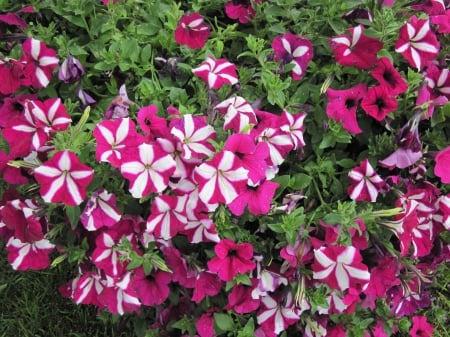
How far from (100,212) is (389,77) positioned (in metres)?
0.78

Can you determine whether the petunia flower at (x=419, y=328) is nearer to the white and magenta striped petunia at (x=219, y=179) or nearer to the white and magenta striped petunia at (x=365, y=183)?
the white and magenta striped petunia at (x=365, y=183)

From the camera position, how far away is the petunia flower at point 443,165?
1.54 meters

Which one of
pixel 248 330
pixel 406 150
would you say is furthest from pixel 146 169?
pixel 406 150

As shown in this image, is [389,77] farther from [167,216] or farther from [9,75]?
[9,75]

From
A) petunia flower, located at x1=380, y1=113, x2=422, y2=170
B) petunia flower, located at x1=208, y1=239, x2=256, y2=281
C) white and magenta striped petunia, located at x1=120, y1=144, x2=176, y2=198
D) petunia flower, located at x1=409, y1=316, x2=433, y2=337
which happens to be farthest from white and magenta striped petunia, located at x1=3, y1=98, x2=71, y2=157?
petunia flower, located at x1=409, y1=316, x2=433, y2=337

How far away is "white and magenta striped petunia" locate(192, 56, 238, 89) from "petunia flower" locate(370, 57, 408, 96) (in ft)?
1.18

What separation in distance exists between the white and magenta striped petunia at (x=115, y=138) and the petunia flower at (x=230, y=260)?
0.32m

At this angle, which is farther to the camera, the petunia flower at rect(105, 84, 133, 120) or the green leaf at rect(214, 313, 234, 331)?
the green leaf at rect(214, 313, 234, 331)

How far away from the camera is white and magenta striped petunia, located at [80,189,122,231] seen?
1385mm

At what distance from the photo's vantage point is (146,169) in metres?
1.29

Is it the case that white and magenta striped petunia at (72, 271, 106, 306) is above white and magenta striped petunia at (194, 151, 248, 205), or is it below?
below

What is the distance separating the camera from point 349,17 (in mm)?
1678

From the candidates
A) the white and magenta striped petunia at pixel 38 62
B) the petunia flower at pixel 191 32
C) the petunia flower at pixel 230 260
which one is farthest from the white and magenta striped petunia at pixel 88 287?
the petunia flower at pixel 191 32

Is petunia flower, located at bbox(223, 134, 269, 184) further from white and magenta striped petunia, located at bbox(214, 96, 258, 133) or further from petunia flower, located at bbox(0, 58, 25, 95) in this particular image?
petunia flower, located at bbox(0, 58, 25, 95)
